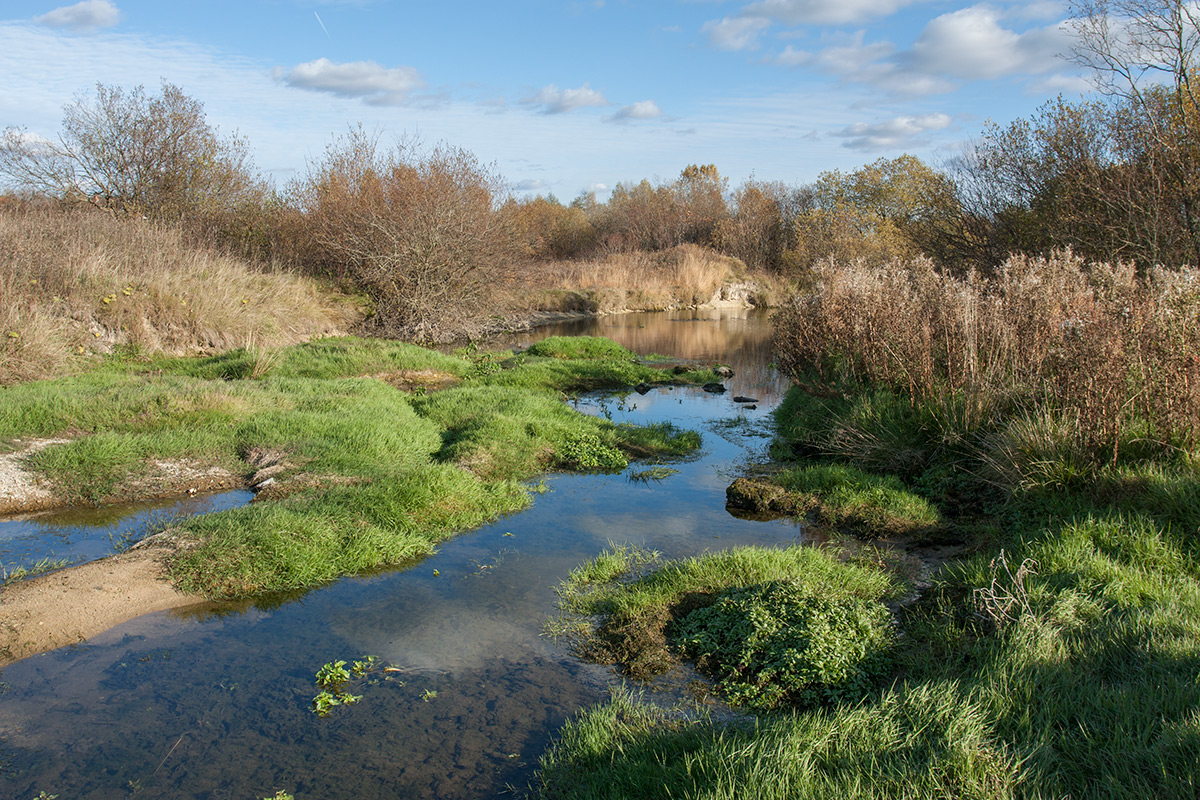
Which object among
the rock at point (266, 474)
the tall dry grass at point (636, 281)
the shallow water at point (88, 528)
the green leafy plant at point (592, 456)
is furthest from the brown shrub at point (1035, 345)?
the tall dry grass at point (636, 281)

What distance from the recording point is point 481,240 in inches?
813

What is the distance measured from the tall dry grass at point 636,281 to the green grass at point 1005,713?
86.0ft

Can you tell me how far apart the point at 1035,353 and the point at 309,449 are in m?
7.86

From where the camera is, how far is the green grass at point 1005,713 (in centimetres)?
299

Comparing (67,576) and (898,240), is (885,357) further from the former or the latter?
(898,240)

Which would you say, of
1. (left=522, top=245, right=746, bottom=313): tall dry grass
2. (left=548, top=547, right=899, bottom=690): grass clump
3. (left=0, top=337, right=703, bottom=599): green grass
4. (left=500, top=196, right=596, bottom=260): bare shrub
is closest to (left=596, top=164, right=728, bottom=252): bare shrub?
(left=500, top=196, right=596, bottom=260): bare shrub

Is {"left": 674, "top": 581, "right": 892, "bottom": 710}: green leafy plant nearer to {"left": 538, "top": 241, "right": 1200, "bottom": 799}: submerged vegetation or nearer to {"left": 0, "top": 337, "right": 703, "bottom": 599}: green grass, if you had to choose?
{"left": 538, "top": 241, "right": 1200, "bottom": 799}: submerged vegetation

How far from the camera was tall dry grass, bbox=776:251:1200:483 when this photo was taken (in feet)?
19.7

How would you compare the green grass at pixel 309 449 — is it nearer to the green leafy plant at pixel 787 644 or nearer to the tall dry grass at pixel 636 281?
the green leafy plant at pixel 787 644

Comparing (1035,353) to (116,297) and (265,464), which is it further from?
(116,297)

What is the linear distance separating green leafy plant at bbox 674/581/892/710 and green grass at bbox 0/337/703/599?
2.98 meters

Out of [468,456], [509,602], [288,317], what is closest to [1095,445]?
[509,602]

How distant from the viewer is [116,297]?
46.4 feet

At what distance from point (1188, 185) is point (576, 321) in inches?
851
